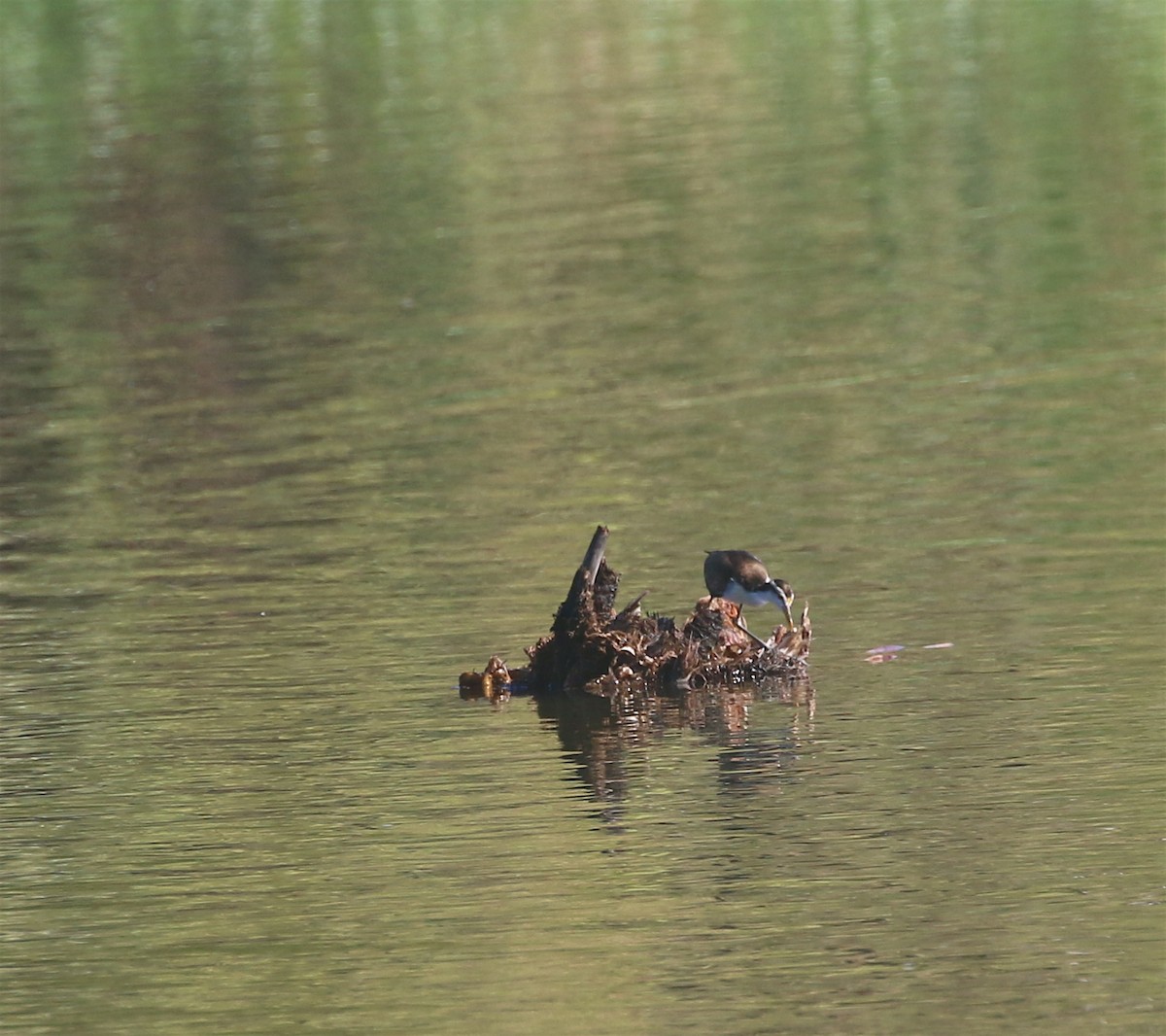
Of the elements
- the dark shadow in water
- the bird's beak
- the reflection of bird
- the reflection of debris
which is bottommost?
the dark shadow in water

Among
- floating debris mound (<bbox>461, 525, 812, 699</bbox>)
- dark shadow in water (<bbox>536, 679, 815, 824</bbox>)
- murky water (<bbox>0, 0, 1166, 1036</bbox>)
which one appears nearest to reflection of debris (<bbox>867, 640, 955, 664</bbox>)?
murky water (<bbox>0, 0, 1166, 1036</bbox>)

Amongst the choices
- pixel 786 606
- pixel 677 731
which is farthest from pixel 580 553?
pixel 677 731

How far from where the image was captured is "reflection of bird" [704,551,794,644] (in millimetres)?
12859

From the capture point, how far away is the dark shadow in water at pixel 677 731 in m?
11.2

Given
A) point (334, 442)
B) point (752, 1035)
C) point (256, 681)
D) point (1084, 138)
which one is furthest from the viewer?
point (1084, 138)

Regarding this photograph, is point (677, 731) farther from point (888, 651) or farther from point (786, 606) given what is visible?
point (888, 651)

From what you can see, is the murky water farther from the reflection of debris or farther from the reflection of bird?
the reflection of bird

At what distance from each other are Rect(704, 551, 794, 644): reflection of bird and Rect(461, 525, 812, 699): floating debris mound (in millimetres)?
62

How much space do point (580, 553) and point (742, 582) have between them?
279 centimetres

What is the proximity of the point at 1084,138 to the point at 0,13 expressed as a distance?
27233 millimetres

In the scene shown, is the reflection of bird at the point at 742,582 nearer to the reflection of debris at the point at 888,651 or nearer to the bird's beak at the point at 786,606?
the bird's beak at the point at 786,606

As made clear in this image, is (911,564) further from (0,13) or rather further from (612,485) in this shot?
(0,13)

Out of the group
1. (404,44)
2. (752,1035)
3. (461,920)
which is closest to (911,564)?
(461,920)

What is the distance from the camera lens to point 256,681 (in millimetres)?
13477
